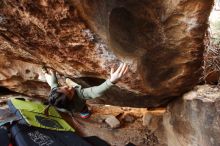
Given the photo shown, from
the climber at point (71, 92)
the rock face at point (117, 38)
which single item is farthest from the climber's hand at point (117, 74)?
the rock face at point (117, 38)

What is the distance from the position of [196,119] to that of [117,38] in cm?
112

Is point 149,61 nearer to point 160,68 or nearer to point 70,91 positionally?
point 160,68

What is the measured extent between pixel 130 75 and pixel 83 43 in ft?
2.08

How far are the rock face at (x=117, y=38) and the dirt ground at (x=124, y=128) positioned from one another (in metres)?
0.72

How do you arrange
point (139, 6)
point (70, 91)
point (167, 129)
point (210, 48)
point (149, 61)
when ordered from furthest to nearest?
point (167, 129) < point (70, 91) < point (149, 61) < point (210, 48) < point (139, 6)

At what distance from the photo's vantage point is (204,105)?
7.91 feet

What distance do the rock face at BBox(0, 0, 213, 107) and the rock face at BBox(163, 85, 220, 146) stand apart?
187 mm

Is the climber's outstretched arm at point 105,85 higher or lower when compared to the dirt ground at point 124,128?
higher

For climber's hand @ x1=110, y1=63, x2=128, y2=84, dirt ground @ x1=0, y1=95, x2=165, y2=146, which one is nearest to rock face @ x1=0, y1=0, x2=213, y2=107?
climber's hand @ x1=110, y1=63, x2=128, y2=84

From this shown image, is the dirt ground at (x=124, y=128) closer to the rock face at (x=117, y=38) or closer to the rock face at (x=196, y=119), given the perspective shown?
the rock face at (x=196, y=119)

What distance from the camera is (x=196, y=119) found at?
2.58 metres

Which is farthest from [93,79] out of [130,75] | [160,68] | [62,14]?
[62,14]

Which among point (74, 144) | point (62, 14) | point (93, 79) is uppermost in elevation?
point (62, 14)

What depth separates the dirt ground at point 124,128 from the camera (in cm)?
359
